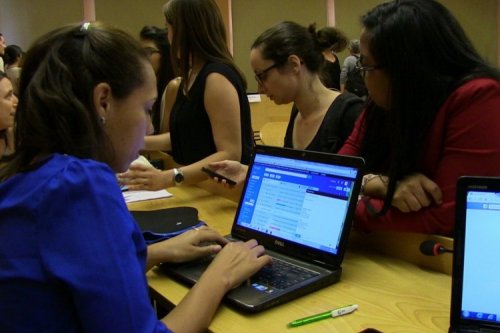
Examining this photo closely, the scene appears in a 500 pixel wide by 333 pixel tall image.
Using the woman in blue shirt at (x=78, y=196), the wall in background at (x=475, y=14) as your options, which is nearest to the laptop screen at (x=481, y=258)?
the woman in blue shirt at (x=78, y=196)

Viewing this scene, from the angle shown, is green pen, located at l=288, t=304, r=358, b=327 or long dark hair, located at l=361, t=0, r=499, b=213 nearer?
green pen, located at l=288, t=304, r=358, b=327

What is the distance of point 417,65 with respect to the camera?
1.20 m

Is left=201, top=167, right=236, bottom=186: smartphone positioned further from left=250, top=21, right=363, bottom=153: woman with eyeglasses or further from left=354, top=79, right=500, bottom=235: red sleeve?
left=354, top=79, right=500, bottom=235: red sleeve

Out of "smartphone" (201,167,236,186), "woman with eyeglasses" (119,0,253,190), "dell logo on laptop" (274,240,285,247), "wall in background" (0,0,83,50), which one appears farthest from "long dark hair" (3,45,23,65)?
"dell logo on laptop" (274,240,285,247)

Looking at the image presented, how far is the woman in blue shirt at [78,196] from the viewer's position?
2.44 feet

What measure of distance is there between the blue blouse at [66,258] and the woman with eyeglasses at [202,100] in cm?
107

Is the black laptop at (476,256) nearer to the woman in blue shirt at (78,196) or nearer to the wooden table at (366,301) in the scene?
the wooden table at (366,301)

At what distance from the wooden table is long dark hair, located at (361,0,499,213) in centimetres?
16

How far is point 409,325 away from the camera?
3.09 ft

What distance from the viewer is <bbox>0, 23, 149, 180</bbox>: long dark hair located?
0.85 metres

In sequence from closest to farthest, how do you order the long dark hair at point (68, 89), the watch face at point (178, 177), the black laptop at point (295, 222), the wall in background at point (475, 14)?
the long dark hair at point (68, 89)
the black laptop at point (295, 222)
the watch face at point (178, 177)
the wall in background at point (475, 14)

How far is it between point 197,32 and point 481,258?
143cm

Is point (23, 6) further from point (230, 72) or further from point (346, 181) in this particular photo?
point (346, 181)

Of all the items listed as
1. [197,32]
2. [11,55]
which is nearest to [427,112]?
[197,32]
